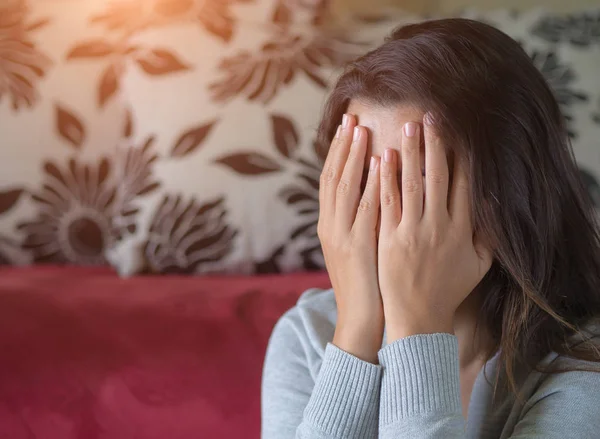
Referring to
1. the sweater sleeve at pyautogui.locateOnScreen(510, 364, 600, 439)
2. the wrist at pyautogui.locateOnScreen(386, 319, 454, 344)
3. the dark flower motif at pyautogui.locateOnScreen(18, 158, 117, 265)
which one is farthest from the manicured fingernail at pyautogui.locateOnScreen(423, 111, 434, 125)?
the dark flower motif at pyautogui.locateOnScreen(18, 158, 117, 265)

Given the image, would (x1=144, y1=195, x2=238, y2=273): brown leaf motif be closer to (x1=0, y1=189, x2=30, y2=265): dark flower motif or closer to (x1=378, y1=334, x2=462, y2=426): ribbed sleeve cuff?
(x1=0, y1=189, x2=30, y2=265): dark flower motif

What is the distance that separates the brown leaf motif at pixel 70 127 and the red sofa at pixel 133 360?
33 cm

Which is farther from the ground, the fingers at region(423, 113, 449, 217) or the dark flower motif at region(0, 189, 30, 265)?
the fingers at region(423, 113, 449, 217)

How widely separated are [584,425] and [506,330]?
0.46 ft

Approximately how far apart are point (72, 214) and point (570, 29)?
3.42ft

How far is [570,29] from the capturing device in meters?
1.22

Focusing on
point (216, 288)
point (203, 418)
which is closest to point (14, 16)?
point (216, 288)

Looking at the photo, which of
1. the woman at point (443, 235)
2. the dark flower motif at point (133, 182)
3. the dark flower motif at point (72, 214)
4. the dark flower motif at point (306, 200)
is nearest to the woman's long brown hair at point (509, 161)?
the woman at point (443, 235)

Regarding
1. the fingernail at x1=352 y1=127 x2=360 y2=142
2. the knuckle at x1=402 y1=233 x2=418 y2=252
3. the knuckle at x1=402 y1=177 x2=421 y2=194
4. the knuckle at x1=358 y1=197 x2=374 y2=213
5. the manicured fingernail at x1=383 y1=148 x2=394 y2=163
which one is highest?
the fingernail at x1=352 y1=127 x2=360 y2=142

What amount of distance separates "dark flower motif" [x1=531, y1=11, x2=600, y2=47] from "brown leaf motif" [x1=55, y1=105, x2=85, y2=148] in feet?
3.02

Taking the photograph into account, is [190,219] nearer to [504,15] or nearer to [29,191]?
[29,191]

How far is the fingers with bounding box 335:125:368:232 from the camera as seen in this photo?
2.41 feet

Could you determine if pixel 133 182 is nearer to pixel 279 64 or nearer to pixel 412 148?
pixel 279 64

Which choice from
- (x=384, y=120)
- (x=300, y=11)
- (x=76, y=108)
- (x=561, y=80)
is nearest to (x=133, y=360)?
(x=384, y=120)
